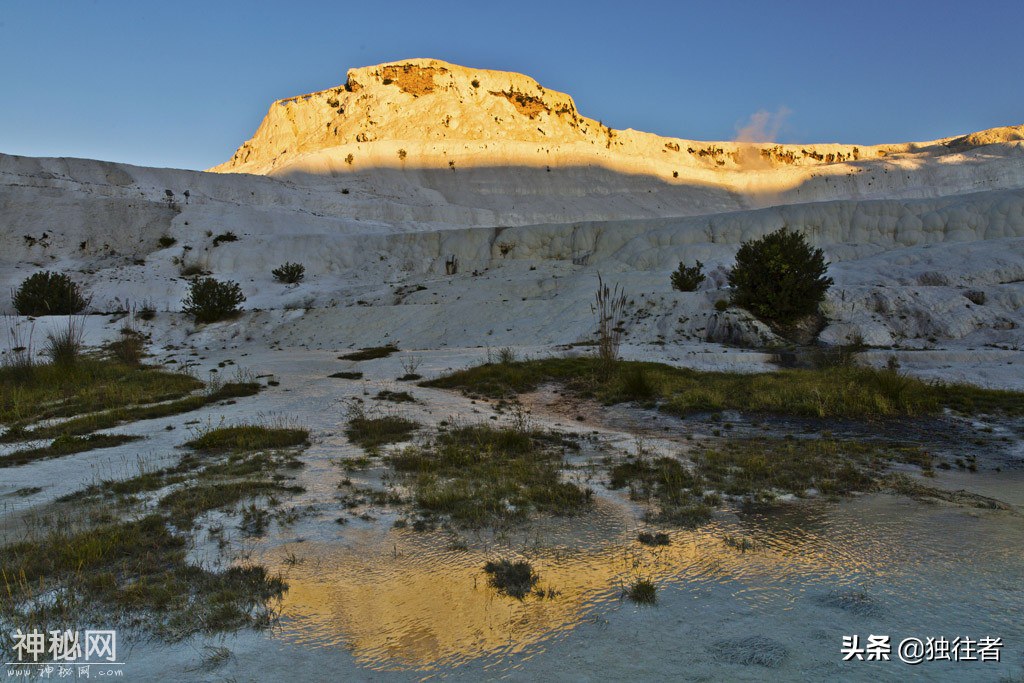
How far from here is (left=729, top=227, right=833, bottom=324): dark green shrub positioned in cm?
2131

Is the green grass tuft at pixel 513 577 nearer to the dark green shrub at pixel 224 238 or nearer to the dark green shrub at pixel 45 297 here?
the dark green shrub at pixel 45 297

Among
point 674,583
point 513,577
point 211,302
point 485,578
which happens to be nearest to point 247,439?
point 485,578

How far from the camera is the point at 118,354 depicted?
19.2m

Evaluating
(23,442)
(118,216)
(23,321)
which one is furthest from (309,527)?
(118,216)

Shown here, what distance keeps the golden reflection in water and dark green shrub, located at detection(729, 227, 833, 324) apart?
17906 mm

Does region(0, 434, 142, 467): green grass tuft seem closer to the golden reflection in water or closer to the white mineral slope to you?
the golden reflection in water

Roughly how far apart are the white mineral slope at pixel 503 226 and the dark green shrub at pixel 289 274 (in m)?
1.28

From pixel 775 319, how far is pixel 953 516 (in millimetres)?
17579

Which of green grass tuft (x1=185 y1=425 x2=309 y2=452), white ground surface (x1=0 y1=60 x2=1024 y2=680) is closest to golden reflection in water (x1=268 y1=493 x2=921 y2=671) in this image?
white ground surface (x1=0 y1=60 x2=1024 y2=680)

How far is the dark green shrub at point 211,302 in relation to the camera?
2984 cm

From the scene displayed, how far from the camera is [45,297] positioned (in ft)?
93.8

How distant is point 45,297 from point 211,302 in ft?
25.7

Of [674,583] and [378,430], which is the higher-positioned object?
[378,430]

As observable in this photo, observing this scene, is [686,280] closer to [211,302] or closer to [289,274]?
[211,302]
